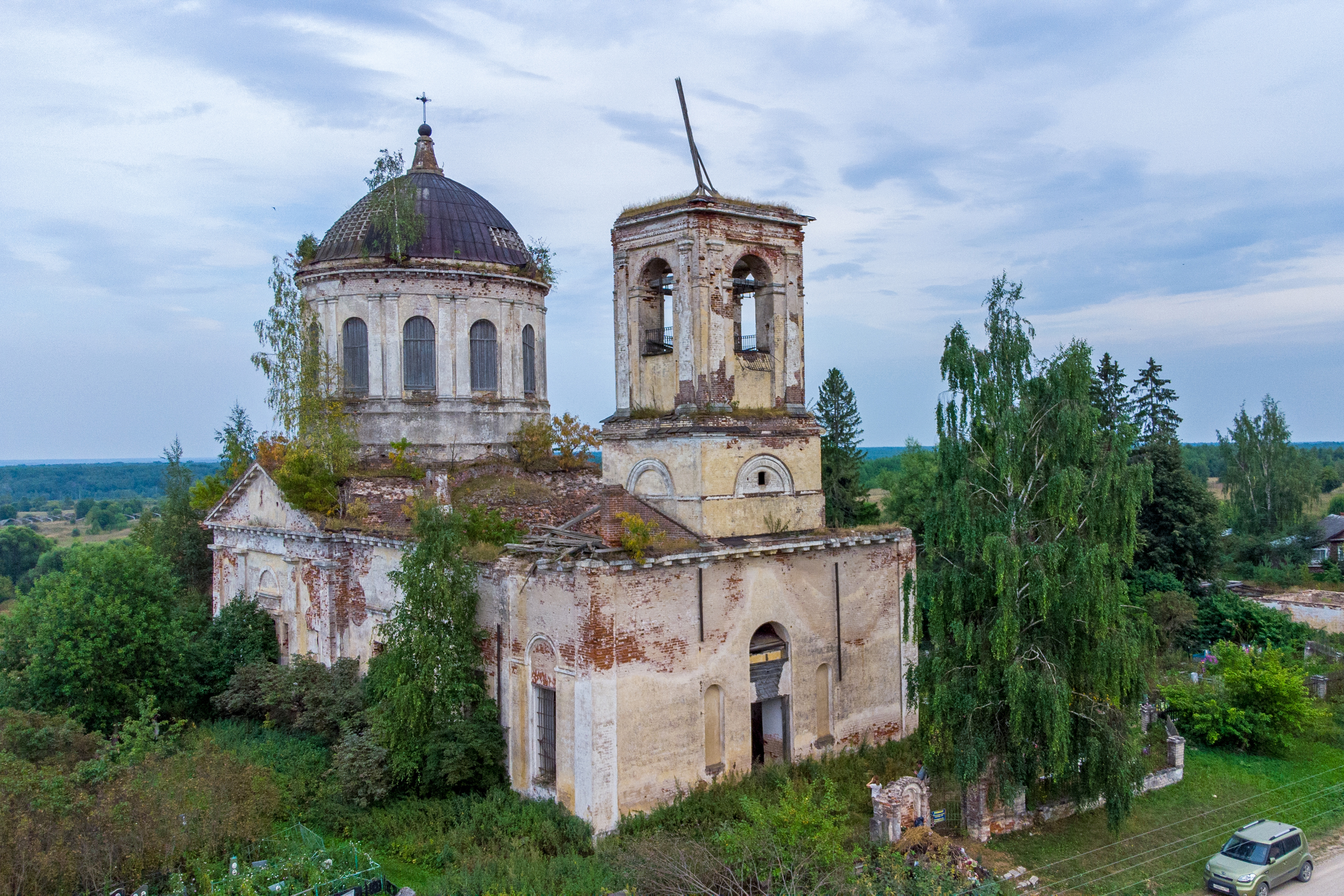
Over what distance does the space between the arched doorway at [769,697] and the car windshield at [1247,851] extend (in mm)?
7047

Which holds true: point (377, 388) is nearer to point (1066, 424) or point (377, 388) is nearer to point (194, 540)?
point (194, 540)

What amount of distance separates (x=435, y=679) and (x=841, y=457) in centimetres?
2524

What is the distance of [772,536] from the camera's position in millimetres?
17859

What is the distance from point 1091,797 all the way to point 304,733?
1517 cm

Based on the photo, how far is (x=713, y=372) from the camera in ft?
58.3

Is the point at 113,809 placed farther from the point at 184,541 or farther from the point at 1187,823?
the point at 184,541

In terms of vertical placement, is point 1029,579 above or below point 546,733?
above

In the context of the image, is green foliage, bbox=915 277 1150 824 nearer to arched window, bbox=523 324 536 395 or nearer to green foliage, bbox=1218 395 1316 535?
arched window, bbox=523 324 536 395

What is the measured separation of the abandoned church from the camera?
614 inches

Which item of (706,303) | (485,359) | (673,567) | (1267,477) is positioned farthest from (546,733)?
(1267,477)

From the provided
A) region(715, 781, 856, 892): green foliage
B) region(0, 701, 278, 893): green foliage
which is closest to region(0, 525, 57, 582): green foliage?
region(0, 701, 278, 893): green foliage

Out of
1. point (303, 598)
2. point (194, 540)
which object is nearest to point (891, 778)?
point (303, 598)

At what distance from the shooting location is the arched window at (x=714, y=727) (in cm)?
1673

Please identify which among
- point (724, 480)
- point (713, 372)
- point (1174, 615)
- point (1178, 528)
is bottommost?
point (1174, 615)
